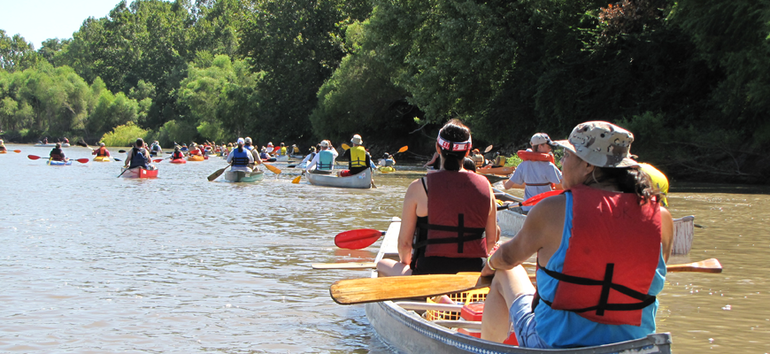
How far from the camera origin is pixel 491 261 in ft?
11.3

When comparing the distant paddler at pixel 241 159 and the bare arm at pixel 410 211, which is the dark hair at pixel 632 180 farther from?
the distant paddler at pixel 241 159

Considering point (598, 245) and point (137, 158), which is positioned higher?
point (598, 245)

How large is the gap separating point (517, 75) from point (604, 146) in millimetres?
26928

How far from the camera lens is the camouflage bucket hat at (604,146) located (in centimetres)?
295

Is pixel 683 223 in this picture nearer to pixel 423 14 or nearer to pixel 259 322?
pixel 259 322

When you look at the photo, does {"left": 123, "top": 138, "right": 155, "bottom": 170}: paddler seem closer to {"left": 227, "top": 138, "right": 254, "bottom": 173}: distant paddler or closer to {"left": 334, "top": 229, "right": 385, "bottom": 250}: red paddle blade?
{"left": 227, "top": 138, "right": 254, "bottom": 173}: distant paddler

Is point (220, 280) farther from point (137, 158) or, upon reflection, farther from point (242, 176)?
point (137, 158)

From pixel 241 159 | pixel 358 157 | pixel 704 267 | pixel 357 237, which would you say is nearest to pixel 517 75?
pixel 358 157

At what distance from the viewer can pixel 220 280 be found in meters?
7.61

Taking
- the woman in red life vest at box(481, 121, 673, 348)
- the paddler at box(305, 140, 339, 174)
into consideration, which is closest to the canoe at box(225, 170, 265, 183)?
the paddler at box(305, 140, 339, 174)

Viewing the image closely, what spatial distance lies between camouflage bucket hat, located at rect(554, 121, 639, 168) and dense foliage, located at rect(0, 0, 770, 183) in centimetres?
1729

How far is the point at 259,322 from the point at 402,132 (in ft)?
129

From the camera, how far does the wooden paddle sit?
13.8 feet

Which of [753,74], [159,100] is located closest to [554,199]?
[753,74]
